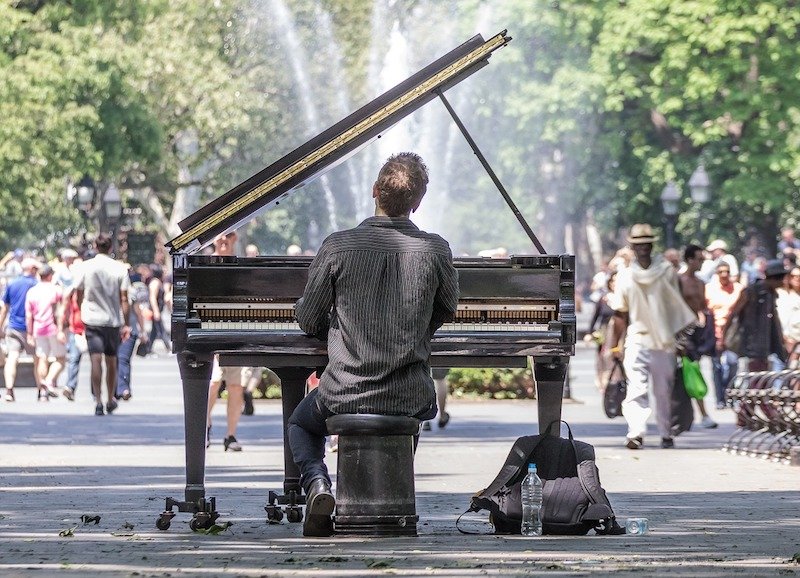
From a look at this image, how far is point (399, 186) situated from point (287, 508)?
1.94 m

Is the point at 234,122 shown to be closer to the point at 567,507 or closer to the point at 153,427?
the point at 153,427

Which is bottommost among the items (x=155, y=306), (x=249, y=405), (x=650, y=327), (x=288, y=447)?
(x=288, y=447)

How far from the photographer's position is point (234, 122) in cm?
5709

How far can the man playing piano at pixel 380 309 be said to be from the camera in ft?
33.7

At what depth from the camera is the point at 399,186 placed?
10.5m

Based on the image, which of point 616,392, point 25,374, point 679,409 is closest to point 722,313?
point 616,392

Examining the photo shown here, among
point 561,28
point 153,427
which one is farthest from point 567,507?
point 561,28

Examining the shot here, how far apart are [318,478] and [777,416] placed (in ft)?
27.9

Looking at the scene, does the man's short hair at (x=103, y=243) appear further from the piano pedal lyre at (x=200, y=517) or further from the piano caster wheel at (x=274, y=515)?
the piano pedal lyre at (x=200, y=517)

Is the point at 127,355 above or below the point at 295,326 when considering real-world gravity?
above

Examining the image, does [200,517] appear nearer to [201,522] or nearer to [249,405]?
[201,522]

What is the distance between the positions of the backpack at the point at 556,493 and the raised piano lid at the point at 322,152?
1.98 metres

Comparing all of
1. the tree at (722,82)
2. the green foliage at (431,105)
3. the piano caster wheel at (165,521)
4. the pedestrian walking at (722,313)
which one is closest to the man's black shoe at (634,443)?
the pedestrian walking at (722,313)

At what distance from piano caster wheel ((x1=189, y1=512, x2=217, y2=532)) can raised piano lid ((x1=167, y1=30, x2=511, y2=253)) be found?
158 centimetres
